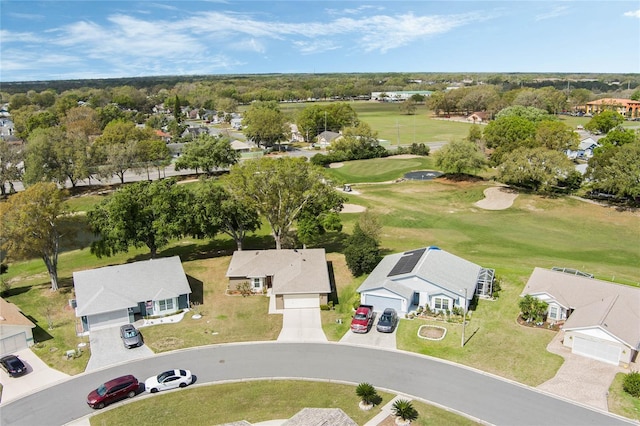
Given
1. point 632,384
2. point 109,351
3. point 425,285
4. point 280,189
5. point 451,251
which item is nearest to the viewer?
point 632,384

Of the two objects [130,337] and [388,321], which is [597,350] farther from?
[130,337]

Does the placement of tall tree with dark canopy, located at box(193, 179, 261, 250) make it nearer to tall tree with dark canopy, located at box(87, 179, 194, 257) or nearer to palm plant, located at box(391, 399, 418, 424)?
tall tree with dark canopy, located at box(87, 179, 194, 257)

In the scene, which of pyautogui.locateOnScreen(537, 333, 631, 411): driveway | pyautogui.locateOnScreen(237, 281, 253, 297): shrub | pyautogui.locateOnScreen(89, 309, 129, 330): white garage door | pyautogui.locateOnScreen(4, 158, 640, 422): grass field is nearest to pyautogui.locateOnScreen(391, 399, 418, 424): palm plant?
pyautogui.locateOnScreen(4, 158, 640, 422): grass field

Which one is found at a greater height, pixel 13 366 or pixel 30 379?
pixel 13 366

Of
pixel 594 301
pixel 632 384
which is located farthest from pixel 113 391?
pixel 594 301

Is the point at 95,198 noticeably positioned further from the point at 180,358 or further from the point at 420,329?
the point at 420,329

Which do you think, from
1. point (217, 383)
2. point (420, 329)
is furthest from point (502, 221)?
point (217, 383)
